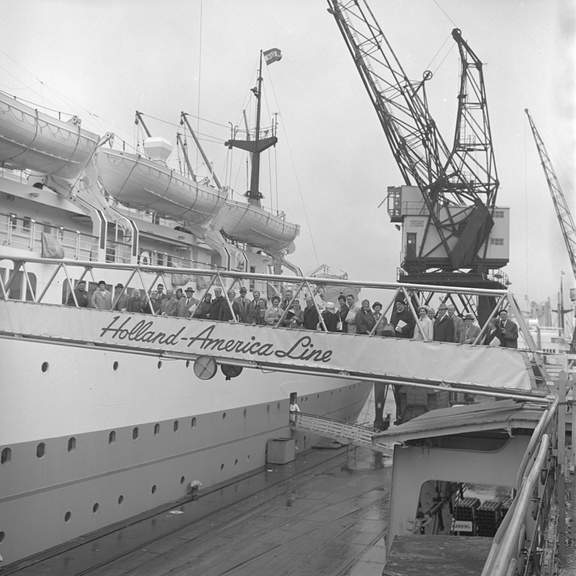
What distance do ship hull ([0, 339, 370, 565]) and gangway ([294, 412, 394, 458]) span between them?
2.78m

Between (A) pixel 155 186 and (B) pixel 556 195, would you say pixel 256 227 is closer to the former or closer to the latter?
(A) pixel 155 186

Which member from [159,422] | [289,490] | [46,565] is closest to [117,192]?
[159,422]

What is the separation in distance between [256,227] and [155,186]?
8219mm

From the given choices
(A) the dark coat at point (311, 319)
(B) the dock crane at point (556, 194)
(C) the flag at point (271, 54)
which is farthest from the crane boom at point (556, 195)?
(A) the dark coat at point (311, 319)

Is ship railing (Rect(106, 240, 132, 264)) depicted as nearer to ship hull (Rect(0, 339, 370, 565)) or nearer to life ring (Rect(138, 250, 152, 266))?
life ring (Rect(138, 250, 152, 266))

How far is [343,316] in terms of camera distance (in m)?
11.6

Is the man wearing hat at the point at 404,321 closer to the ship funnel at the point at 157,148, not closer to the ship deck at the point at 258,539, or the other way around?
the ship deck at the point at 258,539

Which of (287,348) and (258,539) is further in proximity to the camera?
(258,539)

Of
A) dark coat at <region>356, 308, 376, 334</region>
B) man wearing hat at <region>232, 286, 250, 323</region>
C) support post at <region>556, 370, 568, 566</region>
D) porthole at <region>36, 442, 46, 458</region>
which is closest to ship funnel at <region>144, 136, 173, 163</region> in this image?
porthole at <region>36, 442, 46, 458</region>

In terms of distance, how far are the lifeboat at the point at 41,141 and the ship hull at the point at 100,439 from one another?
6.38 meters

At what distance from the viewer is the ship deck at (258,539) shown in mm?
14219

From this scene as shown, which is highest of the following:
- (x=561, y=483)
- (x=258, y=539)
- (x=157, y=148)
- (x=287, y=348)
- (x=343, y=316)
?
(x=157, y=148)

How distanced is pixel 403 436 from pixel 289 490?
37.0 feet

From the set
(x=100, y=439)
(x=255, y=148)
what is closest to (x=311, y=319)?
(x=100, y=439)
